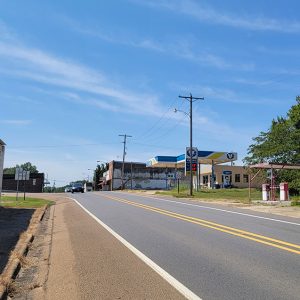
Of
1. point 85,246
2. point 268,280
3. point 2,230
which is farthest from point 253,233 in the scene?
point 2,230

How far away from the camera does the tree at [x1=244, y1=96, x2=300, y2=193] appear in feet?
143

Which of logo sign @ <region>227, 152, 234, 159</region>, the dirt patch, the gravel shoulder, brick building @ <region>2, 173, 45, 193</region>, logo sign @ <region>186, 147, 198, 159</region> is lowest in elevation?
the gravel shoulder

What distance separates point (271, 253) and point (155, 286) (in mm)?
3683

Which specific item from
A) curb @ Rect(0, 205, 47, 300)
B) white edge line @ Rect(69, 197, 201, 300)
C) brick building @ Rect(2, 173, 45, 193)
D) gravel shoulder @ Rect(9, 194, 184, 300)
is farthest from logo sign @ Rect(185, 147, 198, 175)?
brick building @ Rect(2, 173, 45, 193)

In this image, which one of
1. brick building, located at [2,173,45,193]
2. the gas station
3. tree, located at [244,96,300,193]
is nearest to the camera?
tree, located at [244,96,300,193]

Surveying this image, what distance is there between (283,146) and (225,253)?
36006 mm

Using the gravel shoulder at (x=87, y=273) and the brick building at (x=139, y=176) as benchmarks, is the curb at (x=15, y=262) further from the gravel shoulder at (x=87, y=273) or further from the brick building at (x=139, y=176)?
the brick building at (x=139, y=176)

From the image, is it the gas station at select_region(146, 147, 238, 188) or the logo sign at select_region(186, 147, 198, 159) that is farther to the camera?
the gas station at select_region(146, 147, 238, 188)

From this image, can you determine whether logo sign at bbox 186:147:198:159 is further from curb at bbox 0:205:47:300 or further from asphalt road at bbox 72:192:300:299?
curb at bbox 0:205:47:300

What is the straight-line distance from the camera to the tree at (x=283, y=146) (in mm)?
43500

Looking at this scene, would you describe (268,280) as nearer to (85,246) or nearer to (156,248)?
(156,248)

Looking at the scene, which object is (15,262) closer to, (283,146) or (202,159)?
(283,146)

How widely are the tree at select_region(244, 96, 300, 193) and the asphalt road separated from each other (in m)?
27.4

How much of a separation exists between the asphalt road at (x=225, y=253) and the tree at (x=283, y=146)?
27442mm
